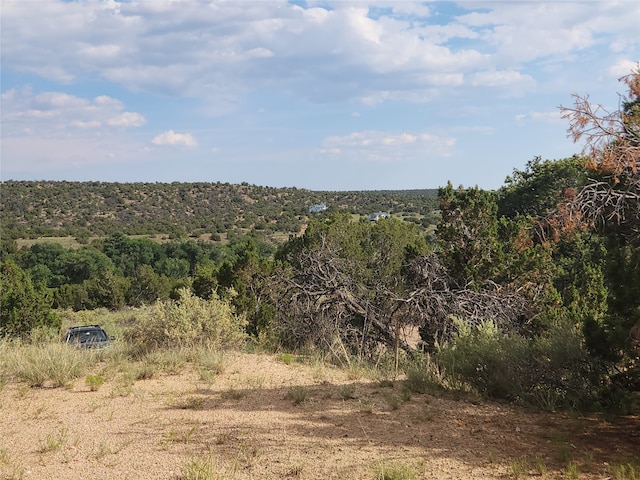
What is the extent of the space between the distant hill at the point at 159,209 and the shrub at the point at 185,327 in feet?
170

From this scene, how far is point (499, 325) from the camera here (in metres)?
11.5

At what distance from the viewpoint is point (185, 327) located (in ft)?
35.0

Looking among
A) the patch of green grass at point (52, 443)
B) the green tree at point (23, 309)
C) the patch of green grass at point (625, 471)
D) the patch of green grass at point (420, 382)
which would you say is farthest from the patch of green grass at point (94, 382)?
the green tree at point (23, 309)

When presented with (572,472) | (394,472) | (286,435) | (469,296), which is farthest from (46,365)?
(469,296)

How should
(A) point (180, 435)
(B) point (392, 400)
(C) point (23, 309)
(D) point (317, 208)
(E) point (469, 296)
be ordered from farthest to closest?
(D) point (317, 208)
(C) point (23, 309)
(E) point (469, 296)
(B) point (392, 400)
(A) point (180, 435)

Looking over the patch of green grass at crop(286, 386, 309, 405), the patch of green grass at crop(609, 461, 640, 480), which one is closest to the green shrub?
the patch of green grass at crop(609, 461, 640, 480)

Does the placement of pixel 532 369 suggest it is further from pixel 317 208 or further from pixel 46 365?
pixel 317 208

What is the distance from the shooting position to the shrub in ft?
34.9

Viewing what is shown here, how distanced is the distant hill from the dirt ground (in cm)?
5535

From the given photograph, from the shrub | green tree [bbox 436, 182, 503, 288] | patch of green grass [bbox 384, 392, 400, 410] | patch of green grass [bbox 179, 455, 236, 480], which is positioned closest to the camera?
patch of green grass [bbox 179, 455, 236, 480]

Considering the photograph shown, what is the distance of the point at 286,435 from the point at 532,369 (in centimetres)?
358

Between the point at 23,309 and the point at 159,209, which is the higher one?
the point at 159,209

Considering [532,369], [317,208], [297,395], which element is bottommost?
[297,395]

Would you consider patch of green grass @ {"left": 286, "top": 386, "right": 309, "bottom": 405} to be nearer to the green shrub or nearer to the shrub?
the green shrub
